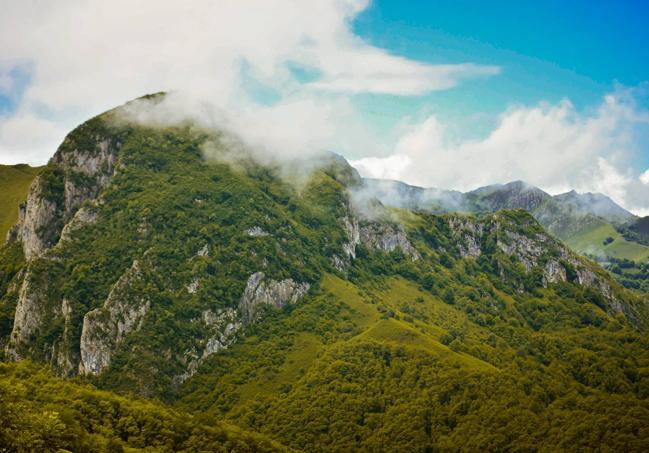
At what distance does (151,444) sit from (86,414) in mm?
18117

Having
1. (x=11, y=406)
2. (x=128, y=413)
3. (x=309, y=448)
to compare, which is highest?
(x=11, y=406)

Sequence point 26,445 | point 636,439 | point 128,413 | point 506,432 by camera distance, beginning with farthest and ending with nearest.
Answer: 1. point 506,432
2. point 636,439
3. point 128,413
4. point 26,445

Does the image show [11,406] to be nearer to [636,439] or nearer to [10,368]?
[10,368]

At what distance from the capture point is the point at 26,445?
302ft

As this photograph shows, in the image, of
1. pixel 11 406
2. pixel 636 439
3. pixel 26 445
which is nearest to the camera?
pixel 26 445

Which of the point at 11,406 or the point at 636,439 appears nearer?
the point at 11,406

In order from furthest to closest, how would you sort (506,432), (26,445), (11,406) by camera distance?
(506,432) → (11,406) → (26,445)

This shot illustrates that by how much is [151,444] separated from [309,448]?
59.6m

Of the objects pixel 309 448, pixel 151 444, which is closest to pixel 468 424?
pixel 309 448

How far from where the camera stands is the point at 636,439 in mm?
172000

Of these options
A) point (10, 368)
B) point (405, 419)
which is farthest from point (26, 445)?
point (405, 419)

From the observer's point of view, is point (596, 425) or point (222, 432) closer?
point (222, 432)

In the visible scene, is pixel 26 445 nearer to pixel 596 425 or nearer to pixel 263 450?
pixel 263 450

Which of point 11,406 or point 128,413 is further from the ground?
point 11,406
